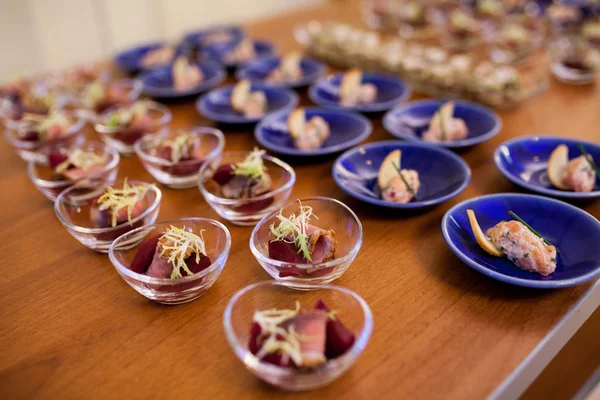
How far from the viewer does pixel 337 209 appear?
1266 millimetres

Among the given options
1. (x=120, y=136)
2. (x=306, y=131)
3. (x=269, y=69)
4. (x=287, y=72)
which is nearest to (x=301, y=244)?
(x=306, y=131)

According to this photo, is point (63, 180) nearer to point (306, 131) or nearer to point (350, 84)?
point (306, 131)

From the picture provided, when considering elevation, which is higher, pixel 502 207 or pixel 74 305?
pixel 502 207

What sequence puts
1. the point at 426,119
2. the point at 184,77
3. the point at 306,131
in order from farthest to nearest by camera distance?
the point at 184,77 → the point at 426,119 → the point at 306,131

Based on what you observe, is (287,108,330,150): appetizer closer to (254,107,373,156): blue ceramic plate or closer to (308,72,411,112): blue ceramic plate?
(254,107,373,156): blue ceramic plate

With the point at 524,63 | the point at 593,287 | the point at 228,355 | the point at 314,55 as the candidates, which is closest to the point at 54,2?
the point at 314,55

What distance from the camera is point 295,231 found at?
1.14 metres

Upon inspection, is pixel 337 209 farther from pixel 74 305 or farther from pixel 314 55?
pixel 314 55

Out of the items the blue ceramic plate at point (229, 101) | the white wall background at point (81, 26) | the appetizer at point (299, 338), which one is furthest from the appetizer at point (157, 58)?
the appetizer at point (299, 338)

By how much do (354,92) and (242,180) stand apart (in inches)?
34.0

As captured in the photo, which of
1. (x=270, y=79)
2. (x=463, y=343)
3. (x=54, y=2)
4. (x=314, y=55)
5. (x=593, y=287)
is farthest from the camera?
(x=54, y=2)

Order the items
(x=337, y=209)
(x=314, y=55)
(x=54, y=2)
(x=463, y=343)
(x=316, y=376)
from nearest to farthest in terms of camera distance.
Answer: (x=316, y=376) → (x=463, y=343) → (x=337, y=209) → (x=314, y=55) → (x=54, y=2)

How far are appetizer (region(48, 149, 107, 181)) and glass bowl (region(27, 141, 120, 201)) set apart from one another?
0.01 m

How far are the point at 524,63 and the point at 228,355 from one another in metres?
2.09
